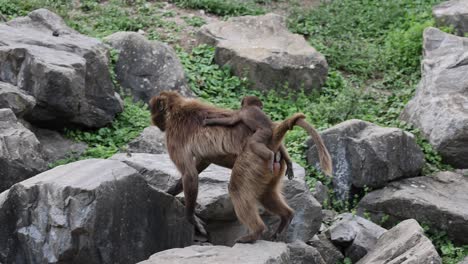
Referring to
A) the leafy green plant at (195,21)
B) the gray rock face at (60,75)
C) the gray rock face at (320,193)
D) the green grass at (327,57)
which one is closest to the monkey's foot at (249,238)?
the gray rock face at (320,193)

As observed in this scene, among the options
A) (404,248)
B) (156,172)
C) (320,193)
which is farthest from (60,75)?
(404,248)

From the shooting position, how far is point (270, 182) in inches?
362

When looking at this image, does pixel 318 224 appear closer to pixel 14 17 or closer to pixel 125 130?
pixel 125 130

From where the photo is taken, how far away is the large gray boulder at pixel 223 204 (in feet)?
32.5

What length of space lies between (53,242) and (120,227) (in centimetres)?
65

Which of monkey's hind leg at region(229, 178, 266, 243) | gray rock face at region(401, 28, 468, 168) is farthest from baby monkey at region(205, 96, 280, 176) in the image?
gray rock face at region(401, 28, 468, 168)

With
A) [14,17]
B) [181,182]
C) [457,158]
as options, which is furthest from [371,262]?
[14,17]

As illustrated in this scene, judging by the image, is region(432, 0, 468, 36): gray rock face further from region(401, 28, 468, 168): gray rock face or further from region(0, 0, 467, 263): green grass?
region(401, 28, 468, 168): gray rock face

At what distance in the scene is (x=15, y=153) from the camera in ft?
33.6

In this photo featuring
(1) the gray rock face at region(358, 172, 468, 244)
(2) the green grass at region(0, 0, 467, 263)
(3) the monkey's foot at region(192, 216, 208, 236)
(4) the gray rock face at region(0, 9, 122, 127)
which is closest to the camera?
(3) the monkey's foot at region(192, 216, 208, 236)

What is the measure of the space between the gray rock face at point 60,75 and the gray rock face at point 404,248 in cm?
432

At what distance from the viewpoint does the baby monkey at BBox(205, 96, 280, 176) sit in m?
8.95

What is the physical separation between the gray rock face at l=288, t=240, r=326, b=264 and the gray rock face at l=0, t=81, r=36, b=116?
12.6 feet

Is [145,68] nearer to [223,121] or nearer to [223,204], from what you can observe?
[223,204]
